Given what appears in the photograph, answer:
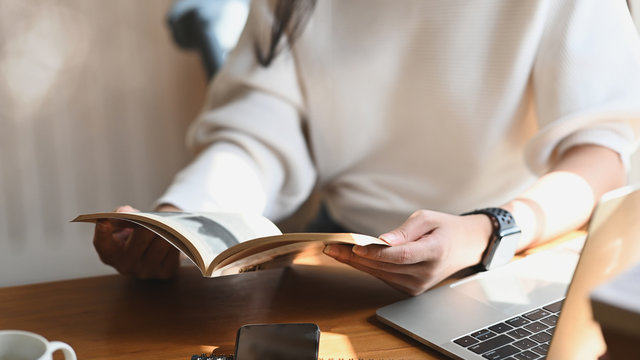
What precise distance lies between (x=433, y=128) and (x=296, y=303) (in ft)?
1.46

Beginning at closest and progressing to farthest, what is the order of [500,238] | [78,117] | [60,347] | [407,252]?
[60,347] < [407,252] < [500,238] < [78,117]

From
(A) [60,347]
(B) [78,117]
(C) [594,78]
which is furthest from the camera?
(B) [78,117]

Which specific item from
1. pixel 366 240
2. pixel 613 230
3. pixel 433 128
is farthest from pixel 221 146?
pixel 613 230

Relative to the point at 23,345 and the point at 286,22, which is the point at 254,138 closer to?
the point at 286,22

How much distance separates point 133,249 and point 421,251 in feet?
Answer: 1.09

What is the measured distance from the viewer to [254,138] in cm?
100

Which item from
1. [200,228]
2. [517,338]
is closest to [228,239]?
[200,228]

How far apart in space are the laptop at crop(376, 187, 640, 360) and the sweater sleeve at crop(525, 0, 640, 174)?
150 millimetres

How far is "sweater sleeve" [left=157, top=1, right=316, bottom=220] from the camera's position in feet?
3.01

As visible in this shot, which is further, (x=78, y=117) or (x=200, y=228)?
(x=78, y=117)

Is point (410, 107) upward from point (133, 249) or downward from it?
upward

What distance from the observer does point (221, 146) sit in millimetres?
966

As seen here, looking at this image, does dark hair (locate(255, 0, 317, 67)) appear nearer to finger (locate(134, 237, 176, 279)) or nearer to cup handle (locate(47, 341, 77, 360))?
finger (locate(134, 237, 176, 279))

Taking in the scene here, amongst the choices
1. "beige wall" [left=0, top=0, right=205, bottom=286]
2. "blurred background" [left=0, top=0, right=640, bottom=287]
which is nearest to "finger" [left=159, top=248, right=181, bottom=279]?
"blurred background" [left=0, top=0, right=640, bottom=287]
